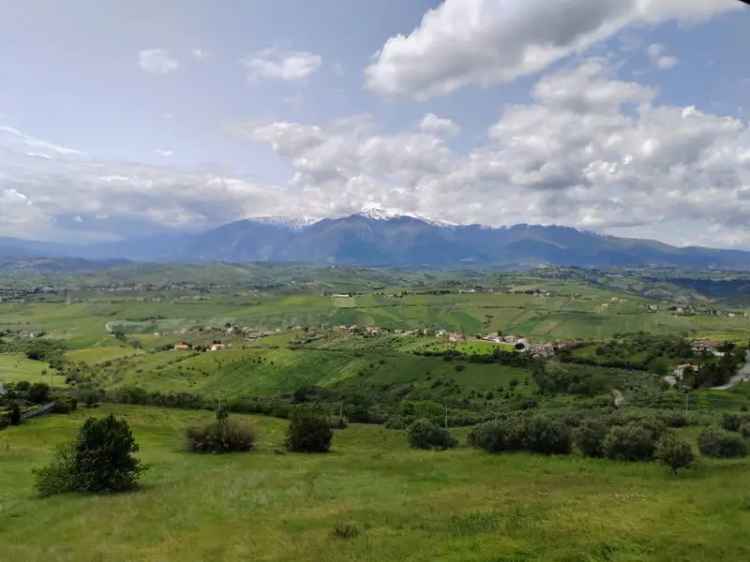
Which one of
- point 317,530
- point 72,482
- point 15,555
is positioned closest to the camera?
point 15,555

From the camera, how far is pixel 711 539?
23.7 meters

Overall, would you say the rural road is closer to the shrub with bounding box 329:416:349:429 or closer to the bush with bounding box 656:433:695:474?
the shrub with bounding box 329:416:349:429

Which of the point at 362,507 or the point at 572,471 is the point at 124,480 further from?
the point at 572,471

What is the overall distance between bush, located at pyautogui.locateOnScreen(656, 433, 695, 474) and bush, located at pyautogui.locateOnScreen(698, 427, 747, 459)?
563 cm

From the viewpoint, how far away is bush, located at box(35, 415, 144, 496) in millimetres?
40094

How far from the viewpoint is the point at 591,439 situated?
4559 cm

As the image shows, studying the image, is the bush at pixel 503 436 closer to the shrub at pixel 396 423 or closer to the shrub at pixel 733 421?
the shrub at pixel 733 421

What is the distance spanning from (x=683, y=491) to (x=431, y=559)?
18.6m

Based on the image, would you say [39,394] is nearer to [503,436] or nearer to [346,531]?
[503,436]

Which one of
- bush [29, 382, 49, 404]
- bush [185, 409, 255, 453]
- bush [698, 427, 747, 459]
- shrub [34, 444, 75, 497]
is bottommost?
bush [29, 382, 49, 404]

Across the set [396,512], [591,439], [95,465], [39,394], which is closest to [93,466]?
[95,465]

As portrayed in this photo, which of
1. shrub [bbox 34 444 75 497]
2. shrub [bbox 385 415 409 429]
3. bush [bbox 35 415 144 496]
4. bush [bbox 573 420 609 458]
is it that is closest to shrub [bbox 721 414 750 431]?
bush [bbox 573 420 609 458]

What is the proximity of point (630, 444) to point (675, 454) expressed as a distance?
542cm

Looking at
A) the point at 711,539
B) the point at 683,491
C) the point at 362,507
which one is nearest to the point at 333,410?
the point at 362,507
